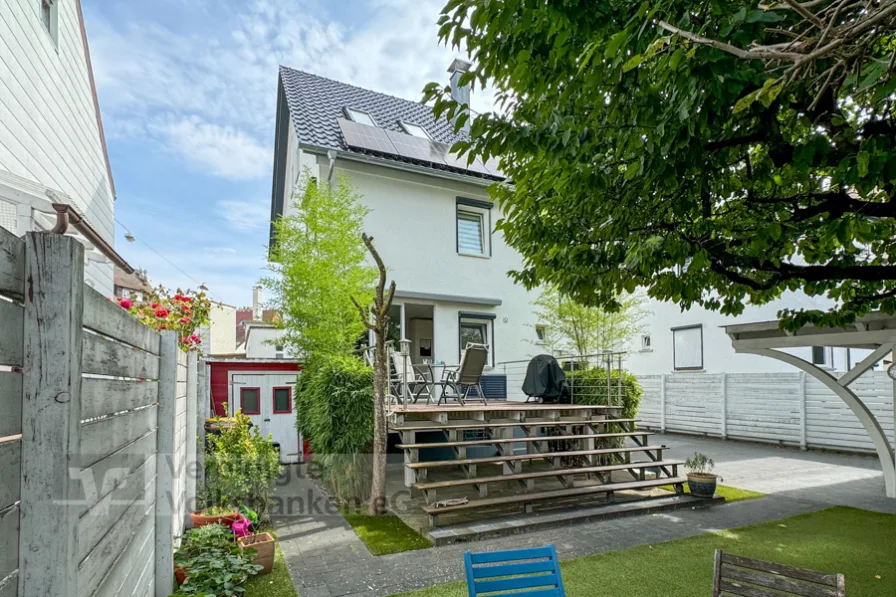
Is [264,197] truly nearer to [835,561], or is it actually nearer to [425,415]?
[425,415]

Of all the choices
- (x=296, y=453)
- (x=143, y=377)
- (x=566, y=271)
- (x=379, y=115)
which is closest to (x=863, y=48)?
(x=566, y=271)

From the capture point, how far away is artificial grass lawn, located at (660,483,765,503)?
7.75 metres

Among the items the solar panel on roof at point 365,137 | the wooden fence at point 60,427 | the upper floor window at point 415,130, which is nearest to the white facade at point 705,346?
the upper floor window at point 415,130

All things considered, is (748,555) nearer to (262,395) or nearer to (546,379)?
(546,379)

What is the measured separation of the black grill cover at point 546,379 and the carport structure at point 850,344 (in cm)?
318

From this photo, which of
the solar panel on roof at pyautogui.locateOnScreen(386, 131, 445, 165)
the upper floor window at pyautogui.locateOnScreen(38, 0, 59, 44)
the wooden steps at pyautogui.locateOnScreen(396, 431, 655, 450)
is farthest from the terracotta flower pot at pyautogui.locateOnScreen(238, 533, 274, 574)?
the solar panel on roof at pyautogui.locateOnScreen(386, 131, 445, 165)

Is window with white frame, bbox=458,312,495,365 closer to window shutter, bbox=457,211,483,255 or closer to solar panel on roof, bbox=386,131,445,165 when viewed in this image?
window shutter, bbox=457,211,483,255

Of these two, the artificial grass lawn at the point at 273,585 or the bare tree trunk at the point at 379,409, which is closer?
the artificial grass lawn at the point at 273,585

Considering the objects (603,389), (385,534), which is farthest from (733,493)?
(385,534)

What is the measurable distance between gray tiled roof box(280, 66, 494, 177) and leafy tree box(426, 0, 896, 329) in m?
7.48

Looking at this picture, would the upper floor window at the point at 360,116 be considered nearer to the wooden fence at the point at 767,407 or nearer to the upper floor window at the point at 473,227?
the upper floor window at the point at 473,227

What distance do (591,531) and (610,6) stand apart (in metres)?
5.66

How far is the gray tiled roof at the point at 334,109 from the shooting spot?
11.4 metres

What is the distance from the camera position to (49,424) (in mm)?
1366
